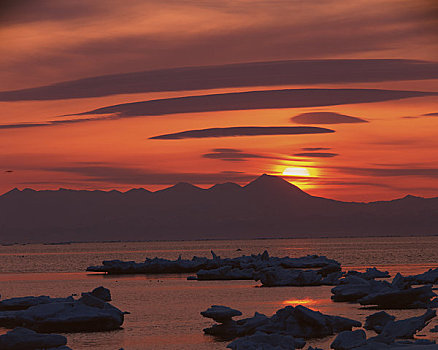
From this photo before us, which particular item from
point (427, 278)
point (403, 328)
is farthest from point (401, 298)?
point (427, 278)

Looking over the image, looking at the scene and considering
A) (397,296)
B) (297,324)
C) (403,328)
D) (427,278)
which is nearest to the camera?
(403,328)

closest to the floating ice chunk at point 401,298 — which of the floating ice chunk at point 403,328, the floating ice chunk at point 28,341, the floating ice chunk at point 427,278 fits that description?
the floating ice chunk at point 403,328

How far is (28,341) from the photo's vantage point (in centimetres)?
2717

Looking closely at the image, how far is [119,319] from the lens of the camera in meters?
34.1

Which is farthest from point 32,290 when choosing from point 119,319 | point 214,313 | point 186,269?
point 214,313

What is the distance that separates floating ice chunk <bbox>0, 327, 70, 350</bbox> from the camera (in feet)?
88.5

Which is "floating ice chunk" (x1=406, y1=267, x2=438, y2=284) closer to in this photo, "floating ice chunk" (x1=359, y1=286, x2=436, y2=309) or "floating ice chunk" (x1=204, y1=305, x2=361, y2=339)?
"floating ice chunk" (x1=359, y1=286, x2=436, y2=309)

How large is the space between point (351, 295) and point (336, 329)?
1404cm

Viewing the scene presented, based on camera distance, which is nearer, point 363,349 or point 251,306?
point 363,349

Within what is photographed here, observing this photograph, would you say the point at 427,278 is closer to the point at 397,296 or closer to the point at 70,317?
the point at 397,296

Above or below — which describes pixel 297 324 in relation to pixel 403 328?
Result: below

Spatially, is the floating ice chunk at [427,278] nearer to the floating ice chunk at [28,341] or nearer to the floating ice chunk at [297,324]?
the floating ice chunk at [297,324]

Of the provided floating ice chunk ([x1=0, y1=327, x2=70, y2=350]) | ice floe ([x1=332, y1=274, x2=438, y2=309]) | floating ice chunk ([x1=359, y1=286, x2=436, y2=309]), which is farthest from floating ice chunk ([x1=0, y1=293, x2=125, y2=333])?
ice floe ([x1=332, y1=274, x2=438, y2=309])

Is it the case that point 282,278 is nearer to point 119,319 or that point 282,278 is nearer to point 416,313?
point 416,313
